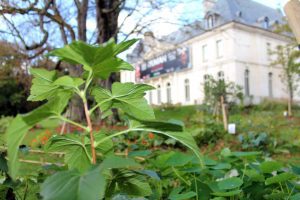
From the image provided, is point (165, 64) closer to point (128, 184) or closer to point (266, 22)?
point (266, 22)

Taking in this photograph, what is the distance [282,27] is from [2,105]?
2149cm

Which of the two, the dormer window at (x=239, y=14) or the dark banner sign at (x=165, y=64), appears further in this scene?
the dark banner sign at (x=165, y=64)

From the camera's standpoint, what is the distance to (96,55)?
1.78ft

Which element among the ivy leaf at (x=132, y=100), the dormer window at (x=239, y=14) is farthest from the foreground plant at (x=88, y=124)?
the dormer window at (x=239, y=14)

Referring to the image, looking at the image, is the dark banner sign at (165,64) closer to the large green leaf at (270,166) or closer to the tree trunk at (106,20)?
the tree trunk at (106,20)

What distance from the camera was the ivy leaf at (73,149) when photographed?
0.63 metres

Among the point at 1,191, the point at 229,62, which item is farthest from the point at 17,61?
the point at 229,62

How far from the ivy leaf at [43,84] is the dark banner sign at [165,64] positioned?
2802 centimetres

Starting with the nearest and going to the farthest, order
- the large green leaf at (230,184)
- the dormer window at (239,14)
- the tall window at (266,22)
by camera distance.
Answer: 1. the large green leaf at (230,184)
2. the dormer window at (239,14)
3. the tall window at (266,22)

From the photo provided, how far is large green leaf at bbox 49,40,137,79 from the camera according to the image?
0.52m

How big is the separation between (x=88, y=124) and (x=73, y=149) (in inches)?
4.5

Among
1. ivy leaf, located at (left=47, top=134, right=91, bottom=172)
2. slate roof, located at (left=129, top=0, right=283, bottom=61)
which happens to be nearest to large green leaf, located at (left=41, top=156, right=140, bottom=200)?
ivy leaf, located at (left=47, top=134, right=91, bottom=172)

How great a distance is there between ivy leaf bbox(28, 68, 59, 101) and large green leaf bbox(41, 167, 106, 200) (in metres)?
0.21

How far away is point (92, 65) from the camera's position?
0.57 m
